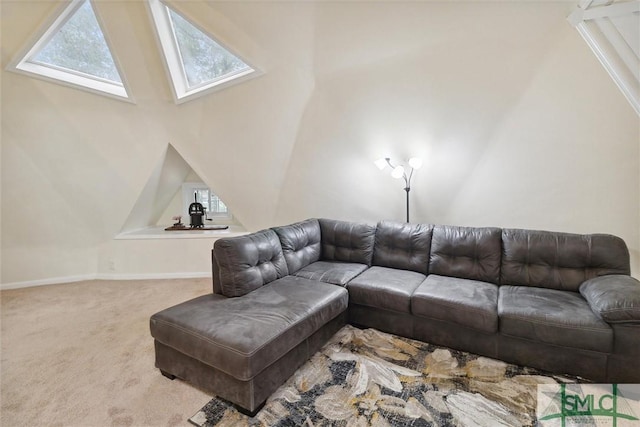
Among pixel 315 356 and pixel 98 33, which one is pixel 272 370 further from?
pixel 98 33

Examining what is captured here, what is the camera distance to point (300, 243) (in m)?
3.01

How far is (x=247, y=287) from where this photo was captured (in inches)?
89.7

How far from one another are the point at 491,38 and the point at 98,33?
339 cm

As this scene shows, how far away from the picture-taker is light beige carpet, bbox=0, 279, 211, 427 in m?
1.68

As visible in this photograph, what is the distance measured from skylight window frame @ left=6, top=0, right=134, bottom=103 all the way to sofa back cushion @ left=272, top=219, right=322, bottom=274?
220 cm

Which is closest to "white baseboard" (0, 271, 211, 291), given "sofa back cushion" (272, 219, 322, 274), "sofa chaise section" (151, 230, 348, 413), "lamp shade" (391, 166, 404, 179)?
"sofa back cushion" (272, 219, 322, 274)

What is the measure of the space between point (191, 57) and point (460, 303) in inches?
132

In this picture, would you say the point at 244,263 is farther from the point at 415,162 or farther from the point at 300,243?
the point at 415,162

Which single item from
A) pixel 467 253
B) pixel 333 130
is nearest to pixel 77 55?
pixel 333 130

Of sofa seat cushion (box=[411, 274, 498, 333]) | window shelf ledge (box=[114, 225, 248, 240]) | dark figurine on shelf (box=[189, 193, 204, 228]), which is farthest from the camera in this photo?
dark figurine on shelf (box=[189, 193, 204, 228])

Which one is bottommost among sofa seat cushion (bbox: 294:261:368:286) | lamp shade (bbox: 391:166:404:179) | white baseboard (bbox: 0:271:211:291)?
white baseboard (bbox: 0:271:211:291)

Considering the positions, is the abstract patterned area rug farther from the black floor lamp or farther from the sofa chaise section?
the black floor lamp

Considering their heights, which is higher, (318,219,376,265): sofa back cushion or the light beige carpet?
(318,219,376,265): sofa back cushion

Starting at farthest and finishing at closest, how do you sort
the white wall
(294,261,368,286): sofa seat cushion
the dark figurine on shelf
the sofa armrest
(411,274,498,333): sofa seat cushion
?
the dark figurine on shelf < (294,261,368,286): sofa seat cushion < the white wall < (411,274,498,333): sofa seat cushion < the sofa armrest
